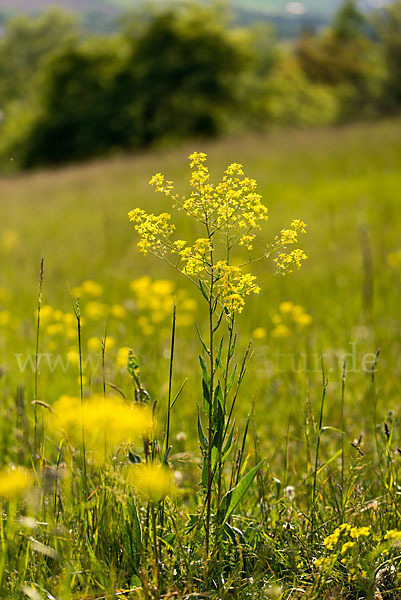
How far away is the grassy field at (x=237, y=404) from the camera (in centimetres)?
133

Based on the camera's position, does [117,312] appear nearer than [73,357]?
No

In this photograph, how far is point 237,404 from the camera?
2.94 m

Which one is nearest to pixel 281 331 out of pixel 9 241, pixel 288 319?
pixel 288 319

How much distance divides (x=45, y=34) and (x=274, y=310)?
58.8 m

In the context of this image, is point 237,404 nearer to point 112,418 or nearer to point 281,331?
point 281,331

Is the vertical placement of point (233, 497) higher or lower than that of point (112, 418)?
lower

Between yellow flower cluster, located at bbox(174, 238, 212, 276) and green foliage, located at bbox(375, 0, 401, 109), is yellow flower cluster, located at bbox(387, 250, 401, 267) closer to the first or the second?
yellow flower cluster, located at bbox(174, 238, 212, 276)

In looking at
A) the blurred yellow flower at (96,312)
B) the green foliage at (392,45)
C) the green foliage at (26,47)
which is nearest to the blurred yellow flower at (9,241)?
the blurred yellow flower at (96,312)

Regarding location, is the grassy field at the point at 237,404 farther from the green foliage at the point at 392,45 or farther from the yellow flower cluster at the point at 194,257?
the green foliage at the point at 392,45

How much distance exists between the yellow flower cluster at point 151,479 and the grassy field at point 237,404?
38 mm

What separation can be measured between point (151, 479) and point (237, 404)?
5.68ft

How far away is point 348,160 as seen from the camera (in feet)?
36.5

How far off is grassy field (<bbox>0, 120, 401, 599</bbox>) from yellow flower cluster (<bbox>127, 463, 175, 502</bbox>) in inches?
1.5

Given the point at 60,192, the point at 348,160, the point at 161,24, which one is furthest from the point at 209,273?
the point at 161,24
